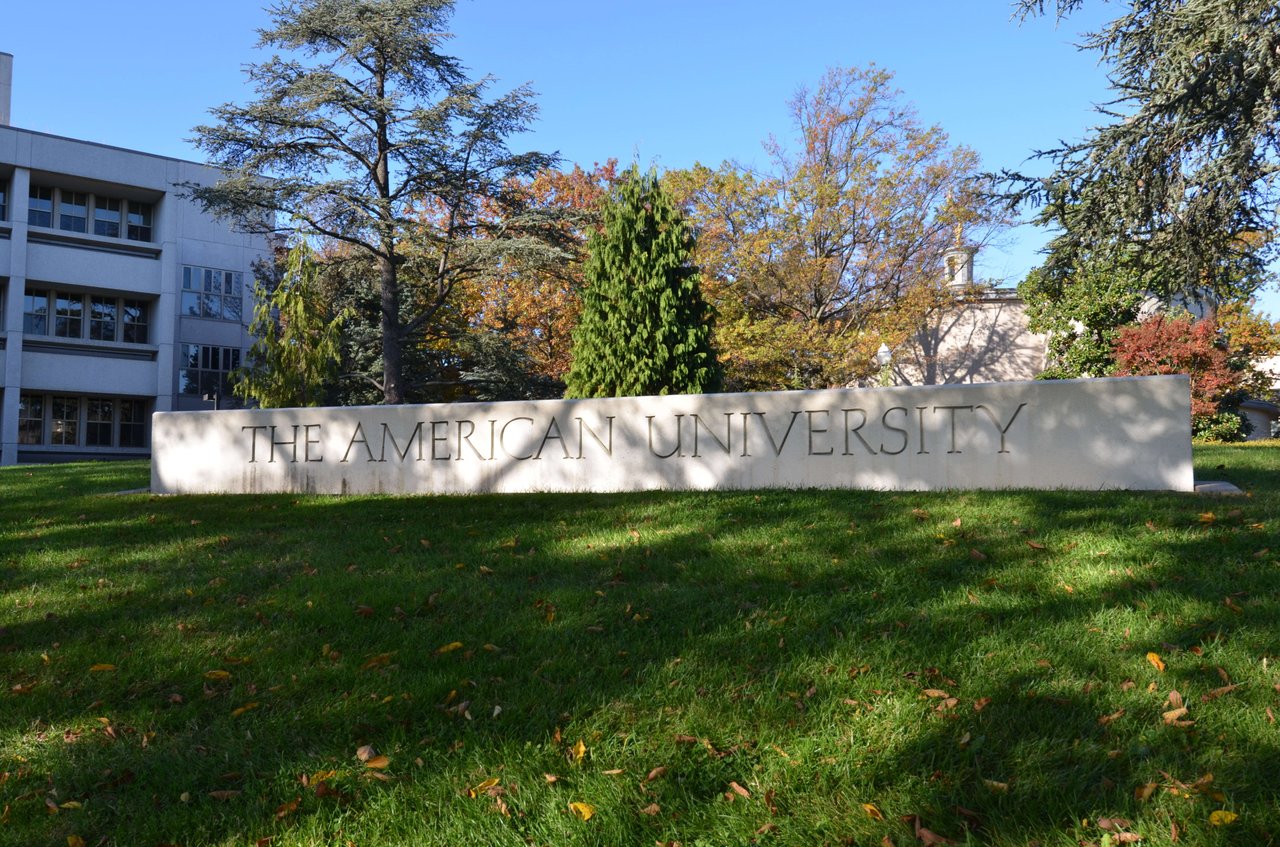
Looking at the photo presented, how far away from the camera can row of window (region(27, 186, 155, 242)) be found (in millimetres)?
35688

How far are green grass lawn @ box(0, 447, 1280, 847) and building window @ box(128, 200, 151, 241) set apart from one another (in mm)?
36331

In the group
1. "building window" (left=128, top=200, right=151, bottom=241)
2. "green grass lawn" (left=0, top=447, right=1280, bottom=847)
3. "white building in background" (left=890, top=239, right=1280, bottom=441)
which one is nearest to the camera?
"green grass lawn" (left=0, top=447, right=1280, bottom=847)

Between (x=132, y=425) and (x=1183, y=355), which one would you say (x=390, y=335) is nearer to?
(x=1183, y=355)

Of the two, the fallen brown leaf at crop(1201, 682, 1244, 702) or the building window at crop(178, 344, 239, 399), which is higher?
the building window at crop(178, 344, 239, 399)

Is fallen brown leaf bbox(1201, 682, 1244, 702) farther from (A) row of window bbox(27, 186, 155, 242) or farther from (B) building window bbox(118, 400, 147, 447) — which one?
(A) row of window bbox(27, 186, 155, 242)

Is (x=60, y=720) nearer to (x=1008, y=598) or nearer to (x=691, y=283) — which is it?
(x=1008, y=598)

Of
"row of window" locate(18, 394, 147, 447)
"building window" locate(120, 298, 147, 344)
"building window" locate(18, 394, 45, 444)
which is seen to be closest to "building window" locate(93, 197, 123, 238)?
"building window" locate(120, 298, 147, 344)

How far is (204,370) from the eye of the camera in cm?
3772

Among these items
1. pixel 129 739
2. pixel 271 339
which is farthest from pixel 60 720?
pixel 271 339

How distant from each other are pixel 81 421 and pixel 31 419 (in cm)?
167

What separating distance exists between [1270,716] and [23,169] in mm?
41064

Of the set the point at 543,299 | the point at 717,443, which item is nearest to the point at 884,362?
the point at 543,299

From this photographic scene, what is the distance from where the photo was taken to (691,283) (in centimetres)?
1542

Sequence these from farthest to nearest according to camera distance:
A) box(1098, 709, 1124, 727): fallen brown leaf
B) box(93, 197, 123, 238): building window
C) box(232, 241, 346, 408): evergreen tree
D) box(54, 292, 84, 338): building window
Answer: box(93, 197, 123, 238): building window < box(54, 292, 84, 338): building window < box(232, 241, 346, 408): evergreen tree < box(1098, 709, 1124, 727): fallen brown leaf
